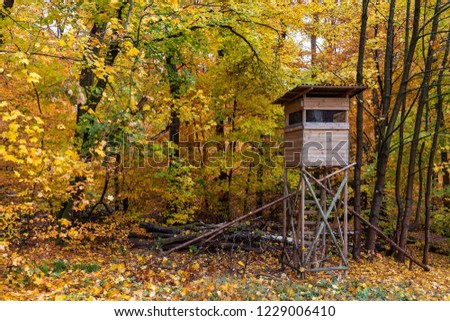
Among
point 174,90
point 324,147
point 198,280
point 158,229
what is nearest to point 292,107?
point 324,147

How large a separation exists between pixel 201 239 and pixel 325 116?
5011mm

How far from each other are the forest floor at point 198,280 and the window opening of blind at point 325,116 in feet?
11.6

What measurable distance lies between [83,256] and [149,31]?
6.36m

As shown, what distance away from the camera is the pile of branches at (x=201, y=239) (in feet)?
37.4

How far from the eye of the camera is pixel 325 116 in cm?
922

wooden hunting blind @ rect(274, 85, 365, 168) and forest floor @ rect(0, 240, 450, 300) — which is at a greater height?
wooden hunting blind @ rect(274, 85, 365, 168)

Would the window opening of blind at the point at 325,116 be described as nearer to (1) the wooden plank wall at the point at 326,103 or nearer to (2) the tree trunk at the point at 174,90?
(1) the wooden plank wall at the point at 326,103

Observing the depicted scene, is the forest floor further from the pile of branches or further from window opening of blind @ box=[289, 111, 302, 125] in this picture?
window opening of blind @ box=[289, 111, 302, 125]

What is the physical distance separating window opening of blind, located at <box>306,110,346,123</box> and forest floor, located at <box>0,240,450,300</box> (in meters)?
3.55

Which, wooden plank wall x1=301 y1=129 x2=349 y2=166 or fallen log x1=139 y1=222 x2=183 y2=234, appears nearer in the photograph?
→ wooden plank wall x1=301 y1=129 x2=349 y2=166

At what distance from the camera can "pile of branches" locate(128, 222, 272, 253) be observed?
11413 mm

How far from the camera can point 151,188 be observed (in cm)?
1330

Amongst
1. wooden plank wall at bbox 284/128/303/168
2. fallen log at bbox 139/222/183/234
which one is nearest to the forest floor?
fallen log at bbox 139/222/183/234

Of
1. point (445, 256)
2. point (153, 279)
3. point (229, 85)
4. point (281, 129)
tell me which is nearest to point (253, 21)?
point (229, 85)
